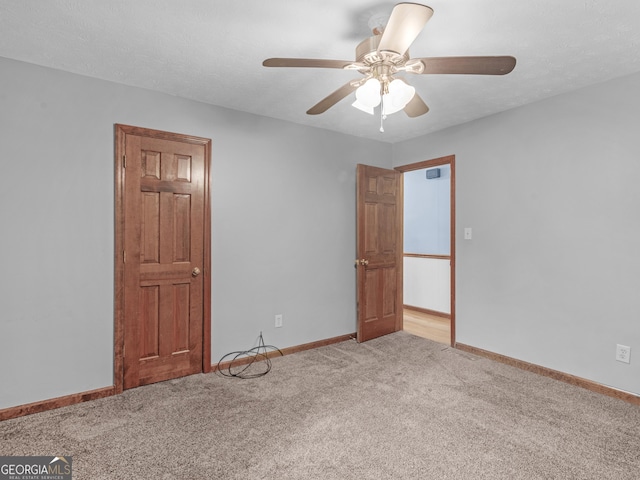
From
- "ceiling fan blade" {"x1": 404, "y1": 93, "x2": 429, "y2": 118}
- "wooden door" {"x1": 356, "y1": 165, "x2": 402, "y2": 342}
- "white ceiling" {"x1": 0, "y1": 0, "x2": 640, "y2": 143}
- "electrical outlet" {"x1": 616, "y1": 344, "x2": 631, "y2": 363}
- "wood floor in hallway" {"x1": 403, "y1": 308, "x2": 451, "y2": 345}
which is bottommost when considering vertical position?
"wood floor in hallway" {"x1": 403, "y1": 308, "x2": 451, "y2": 345}

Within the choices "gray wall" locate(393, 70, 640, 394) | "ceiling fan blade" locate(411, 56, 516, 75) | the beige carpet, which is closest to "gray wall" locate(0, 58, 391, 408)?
the beige carpet

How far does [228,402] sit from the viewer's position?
2.55m

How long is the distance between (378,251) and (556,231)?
1.82 m

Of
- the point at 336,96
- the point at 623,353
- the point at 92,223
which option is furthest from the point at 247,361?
the point at 623,353

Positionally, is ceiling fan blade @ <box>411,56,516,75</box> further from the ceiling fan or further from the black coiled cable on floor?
the black coiled cable on floor

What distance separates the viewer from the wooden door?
3994 mm

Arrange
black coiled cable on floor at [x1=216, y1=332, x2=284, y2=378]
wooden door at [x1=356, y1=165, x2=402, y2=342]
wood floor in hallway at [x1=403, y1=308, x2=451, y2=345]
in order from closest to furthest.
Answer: black coiled cable on floor at [x1=216, y1=332, x2=284, y2=378] < wooden door at [x1=356, y1=165, x2=402, y2=342] < wood floor in hallway at [x1=403, y1=308, x2=451, y2=345]

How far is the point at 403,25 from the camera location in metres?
1.45

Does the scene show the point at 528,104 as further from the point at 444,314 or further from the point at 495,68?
the point at 444,314

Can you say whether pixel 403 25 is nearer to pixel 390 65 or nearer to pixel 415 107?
pixel 390 65

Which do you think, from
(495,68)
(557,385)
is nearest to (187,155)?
(495,68)

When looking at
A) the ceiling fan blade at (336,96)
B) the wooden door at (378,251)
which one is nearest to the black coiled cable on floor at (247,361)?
the wooden door at (378,251)

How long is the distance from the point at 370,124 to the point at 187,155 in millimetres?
1869

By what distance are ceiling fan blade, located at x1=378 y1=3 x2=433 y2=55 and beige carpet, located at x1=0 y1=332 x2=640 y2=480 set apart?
2083 millimetres
